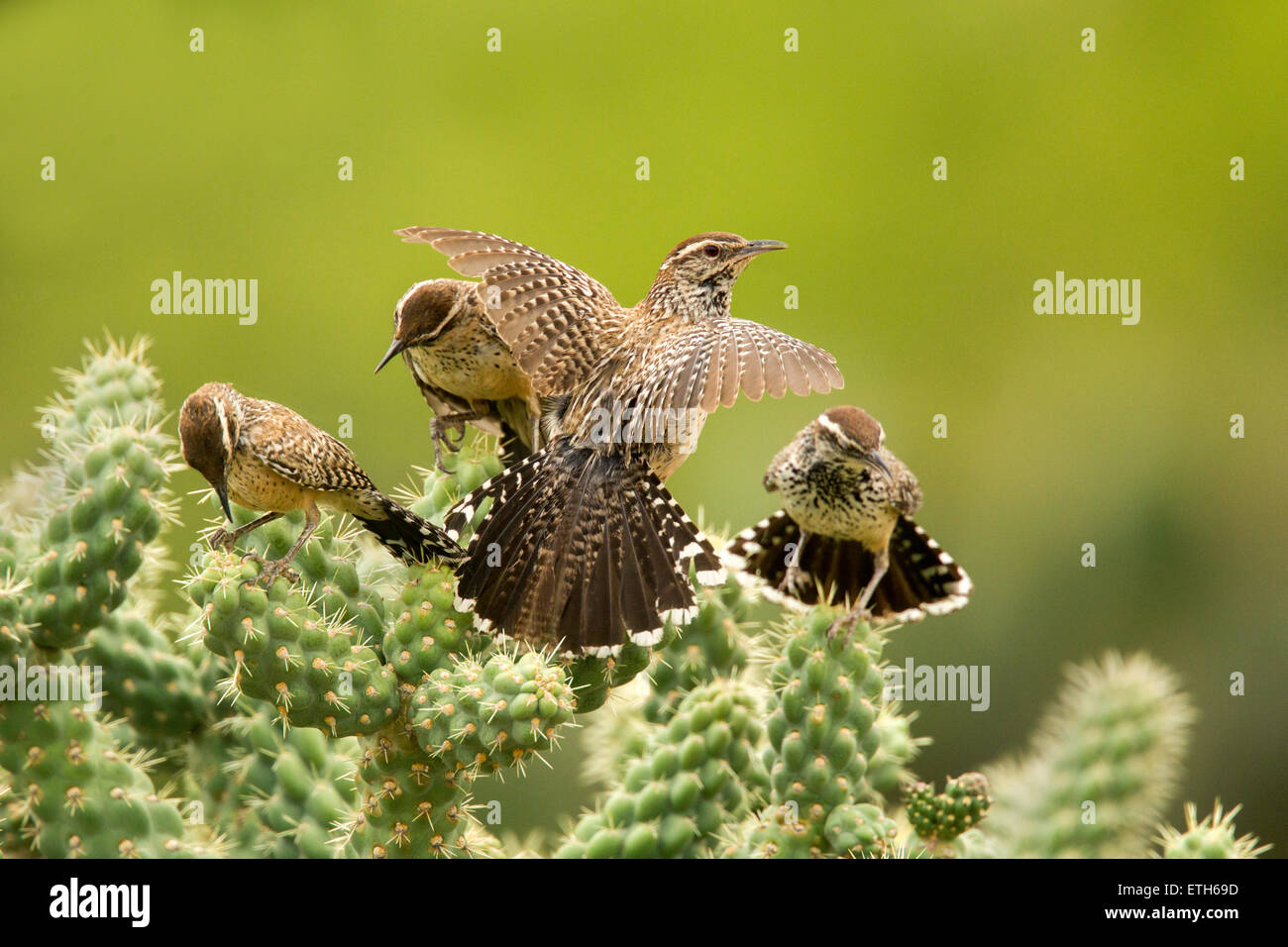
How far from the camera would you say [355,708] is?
1.77 metres

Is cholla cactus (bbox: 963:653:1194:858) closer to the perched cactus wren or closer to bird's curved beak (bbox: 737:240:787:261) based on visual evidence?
bird's curved beak (bbox: 737:240:787:261)

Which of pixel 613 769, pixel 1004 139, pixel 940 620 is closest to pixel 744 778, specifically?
pixel 613 769

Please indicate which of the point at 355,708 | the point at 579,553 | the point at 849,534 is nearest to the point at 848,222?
the point at 849,534

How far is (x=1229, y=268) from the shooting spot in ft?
17.1

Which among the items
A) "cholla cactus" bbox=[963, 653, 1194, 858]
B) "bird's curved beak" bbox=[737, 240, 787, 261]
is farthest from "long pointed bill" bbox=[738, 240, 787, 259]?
"cholla cactus" bbox=[963, 653, 1194, 858]

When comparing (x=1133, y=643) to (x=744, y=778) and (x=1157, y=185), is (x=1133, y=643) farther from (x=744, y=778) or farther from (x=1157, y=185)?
(x=744, y=778)

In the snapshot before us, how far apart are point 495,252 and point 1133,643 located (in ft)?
10.3

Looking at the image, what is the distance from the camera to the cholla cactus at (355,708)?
1751 mm

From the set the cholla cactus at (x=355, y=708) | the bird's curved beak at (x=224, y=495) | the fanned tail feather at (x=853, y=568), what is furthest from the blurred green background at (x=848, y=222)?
the bird's curved beak at (x=224, y=495)

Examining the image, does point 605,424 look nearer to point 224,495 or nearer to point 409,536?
point 409,536

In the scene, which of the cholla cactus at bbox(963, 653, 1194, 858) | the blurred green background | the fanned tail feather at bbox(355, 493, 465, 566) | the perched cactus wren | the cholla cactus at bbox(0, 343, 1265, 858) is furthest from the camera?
the blurred green background

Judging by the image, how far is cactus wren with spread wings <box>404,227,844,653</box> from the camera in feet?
6.42

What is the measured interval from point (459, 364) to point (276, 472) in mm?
628

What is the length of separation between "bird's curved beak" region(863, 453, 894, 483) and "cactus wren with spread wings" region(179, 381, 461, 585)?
0.89 meters
